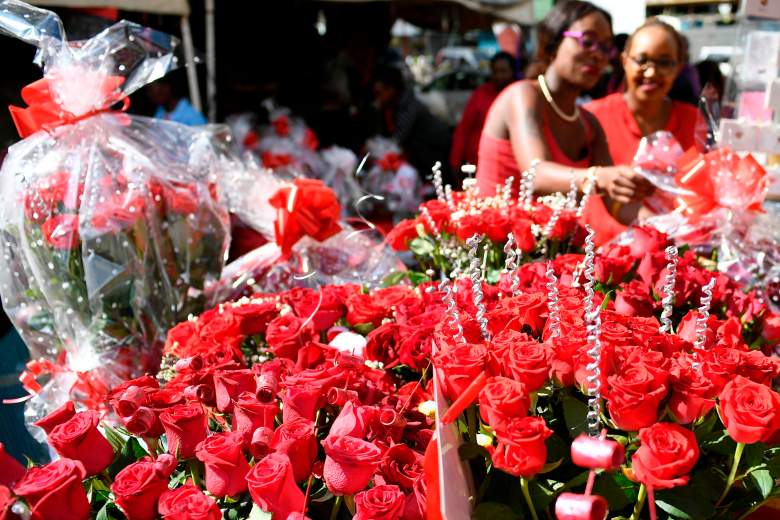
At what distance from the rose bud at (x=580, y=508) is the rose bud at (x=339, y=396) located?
0.36 meters

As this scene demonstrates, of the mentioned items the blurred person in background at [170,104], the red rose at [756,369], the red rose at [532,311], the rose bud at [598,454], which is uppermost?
the blurred person in background at [170,104]

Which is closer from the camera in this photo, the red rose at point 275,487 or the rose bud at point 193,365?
the red rose at point 275,487

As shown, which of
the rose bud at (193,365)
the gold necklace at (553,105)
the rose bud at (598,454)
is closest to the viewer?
the rose bud at (598,454)

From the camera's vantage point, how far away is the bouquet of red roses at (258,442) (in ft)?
2.92

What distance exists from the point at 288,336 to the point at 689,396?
2.35 ft

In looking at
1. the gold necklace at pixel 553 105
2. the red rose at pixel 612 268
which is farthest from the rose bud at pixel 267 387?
the gold necklace at pixel 553 105

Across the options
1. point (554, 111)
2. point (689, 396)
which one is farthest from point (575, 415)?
point (554, 111)

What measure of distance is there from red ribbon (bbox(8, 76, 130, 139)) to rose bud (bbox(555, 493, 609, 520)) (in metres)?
1.52

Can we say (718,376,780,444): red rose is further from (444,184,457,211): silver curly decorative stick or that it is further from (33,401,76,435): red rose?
(444,184,457,211): silver curly decorative stick

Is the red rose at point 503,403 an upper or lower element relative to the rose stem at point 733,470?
upper

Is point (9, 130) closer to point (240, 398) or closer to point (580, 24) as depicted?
point (580, 24)

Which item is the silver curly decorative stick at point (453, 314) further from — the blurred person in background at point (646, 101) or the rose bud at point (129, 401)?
the blurred person in background at point (646, 101)

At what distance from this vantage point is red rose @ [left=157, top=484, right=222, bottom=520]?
0.86 meters

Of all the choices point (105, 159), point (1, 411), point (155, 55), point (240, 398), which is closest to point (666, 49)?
point (155, 55)
